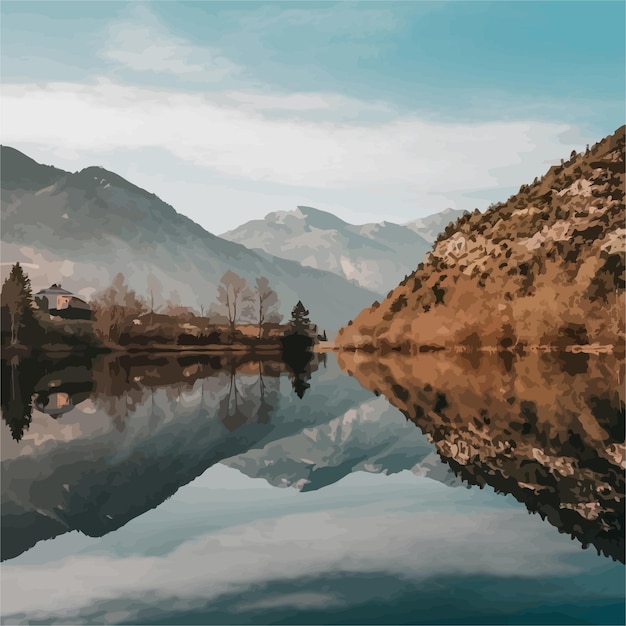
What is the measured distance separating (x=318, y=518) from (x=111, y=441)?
14.4 m

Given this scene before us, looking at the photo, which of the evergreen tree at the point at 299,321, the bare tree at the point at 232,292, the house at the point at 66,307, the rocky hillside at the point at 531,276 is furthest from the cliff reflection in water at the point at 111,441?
the bare tree at the point at 232,292

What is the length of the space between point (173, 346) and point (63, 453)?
4585 inches

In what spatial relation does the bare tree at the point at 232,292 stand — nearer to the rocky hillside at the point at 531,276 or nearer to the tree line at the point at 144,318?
the tree line at the point at 144,318

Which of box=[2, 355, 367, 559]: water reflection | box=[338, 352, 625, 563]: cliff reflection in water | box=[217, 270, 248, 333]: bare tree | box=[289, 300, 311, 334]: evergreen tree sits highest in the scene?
box=[217, 270, 248, 333]: bare tree

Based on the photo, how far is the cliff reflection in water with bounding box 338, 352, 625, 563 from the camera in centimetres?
1828

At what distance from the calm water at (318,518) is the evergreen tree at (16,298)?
276ft

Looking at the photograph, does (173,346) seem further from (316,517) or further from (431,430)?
(316,517)

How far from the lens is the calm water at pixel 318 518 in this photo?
13.3m

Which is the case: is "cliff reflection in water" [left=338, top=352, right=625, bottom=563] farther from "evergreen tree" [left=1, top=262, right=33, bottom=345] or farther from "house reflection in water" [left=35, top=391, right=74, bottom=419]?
"evergreen tree" [left=1, top=262, right=33, bottom=345]

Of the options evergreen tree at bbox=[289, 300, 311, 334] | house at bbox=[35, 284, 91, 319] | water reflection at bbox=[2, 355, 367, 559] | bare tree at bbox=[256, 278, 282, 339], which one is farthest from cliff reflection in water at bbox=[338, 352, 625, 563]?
bare tree at bbox=[256, 278, 282, 339]

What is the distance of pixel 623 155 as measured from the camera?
573 feet

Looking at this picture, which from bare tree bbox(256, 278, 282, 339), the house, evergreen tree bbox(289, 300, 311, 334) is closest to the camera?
the house

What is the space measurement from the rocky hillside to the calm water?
10076 centimetres

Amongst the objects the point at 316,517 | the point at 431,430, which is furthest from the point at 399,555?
the point at 431,430
